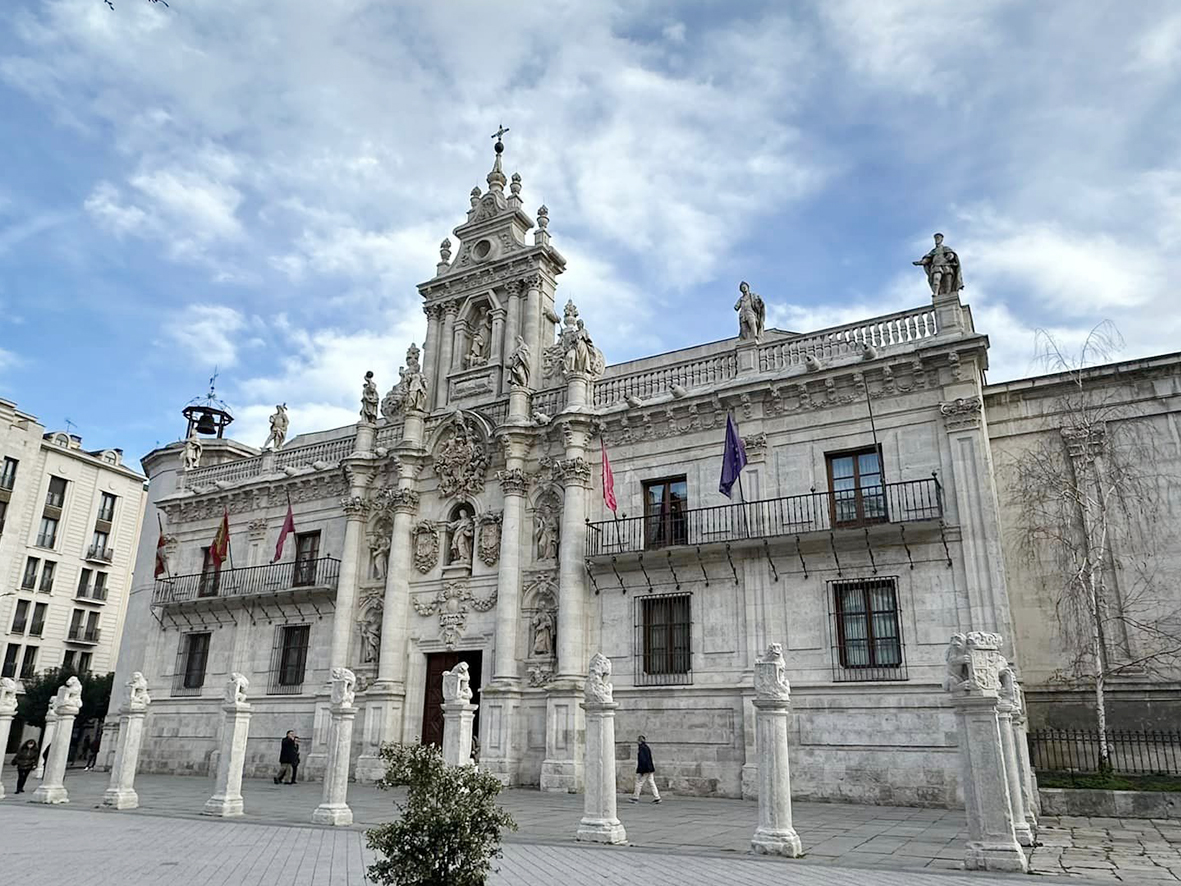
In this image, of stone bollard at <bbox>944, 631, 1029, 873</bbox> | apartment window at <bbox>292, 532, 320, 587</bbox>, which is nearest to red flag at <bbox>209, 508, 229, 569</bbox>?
apartment window at <bbox>292, 532, 320, 587</bbox>

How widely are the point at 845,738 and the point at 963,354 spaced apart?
869 cm

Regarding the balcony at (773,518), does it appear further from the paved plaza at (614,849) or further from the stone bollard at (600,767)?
the stone bollard at (600,767)

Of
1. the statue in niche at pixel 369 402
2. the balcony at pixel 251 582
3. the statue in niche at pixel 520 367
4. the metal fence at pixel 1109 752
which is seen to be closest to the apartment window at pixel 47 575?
the balcony at pixel 251 582

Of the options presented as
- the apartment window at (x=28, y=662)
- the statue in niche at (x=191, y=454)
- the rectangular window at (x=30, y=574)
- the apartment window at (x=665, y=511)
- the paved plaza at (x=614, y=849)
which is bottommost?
the paved plaza at (x=614, y=849)

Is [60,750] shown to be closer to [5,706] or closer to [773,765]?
[5,706]

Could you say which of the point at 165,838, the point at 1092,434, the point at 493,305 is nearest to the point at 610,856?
the point at 165,838

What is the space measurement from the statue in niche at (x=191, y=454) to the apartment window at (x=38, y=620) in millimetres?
16621

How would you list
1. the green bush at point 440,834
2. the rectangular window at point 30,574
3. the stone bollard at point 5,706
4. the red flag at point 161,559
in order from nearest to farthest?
1. the green bush at point 440,834
2. the stone bollard at point 5,706
3. the red flag at point 161,559
4. the rectangular window at point 30,574

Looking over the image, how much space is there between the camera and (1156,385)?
63.5 ft

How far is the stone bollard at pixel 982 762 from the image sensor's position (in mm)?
9336

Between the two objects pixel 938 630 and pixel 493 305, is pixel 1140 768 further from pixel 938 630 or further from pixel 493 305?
pixel 493 305

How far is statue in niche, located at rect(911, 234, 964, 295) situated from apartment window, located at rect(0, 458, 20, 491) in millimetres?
41830

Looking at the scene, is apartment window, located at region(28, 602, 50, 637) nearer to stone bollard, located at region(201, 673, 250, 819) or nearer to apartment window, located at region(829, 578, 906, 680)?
stone bollard, located at region(201, 673, 250, 819)

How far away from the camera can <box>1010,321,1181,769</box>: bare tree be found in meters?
18.0
